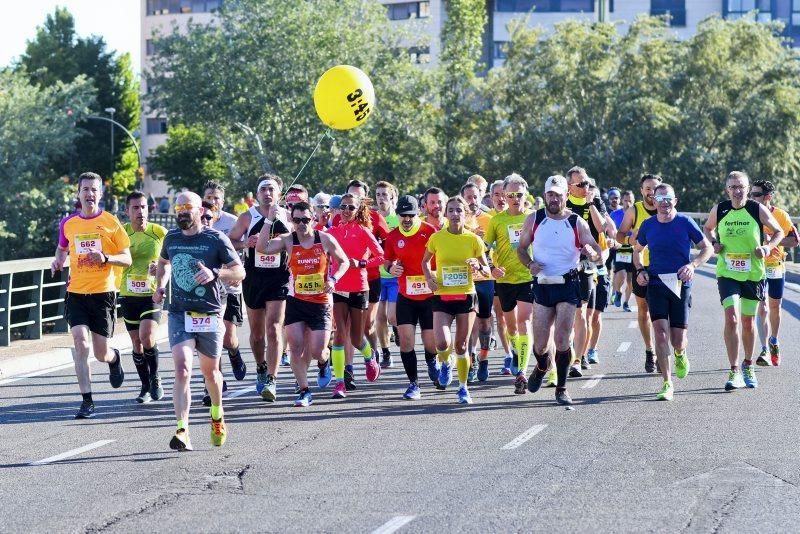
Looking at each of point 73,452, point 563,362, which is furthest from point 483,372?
point 73,452

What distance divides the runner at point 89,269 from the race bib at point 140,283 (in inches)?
13.7

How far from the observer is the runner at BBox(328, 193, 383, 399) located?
13.5 meters

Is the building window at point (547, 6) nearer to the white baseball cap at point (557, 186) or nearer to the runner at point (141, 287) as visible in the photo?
the white baseball cap at point (557, 186)

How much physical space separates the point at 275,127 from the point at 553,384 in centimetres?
4768

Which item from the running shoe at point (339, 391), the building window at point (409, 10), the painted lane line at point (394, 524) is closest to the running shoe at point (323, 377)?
the running shoe at point (339, 391)

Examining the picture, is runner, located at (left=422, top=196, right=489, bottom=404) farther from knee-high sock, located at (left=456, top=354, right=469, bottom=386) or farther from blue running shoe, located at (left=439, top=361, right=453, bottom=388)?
blue running shoe, located at (left=439, top=361, right=453, bottom=388)

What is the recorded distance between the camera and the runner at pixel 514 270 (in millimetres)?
13797

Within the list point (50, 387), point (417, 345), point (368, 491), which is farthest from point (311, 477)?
point (417, 345)

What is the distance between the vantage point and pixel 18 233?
55.8 metres

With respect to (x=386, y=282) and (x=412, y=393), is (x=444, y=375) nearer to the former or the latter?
(x=412, y=393)

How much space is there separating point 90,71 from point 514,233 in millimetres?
86363

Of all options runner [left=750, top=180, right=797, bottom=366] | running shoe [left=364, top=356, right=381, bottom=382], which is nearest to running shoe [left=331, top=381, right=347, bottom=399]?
running shoe [left=364, top=356, right=381, bottom=382]

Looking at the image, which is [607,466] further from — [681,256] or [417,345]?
[417,345]

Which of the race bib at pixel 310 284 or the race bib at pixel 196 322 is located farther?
the race bib at pixel 310 284
